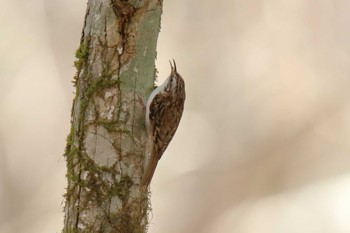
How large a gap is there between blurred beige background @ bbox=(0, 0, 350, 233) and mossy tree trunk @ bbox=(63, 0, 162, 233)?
305 cm

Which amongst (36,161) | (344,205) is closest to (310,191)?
(344,205)

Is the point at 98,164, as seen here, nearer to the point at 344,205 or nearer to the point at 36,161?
the point at 36,161

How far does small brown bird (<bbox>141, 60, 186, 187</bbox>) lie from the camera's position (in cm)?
343

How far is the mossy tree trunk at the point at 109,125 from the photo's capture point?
3.29 metres

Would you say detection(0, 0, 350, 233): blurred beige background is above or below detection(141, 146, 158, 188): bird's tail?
above

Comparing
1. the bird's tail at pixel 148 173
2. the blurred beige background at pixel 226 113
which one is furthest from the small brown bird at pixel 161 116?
the blurred beige background at pixel 226 113

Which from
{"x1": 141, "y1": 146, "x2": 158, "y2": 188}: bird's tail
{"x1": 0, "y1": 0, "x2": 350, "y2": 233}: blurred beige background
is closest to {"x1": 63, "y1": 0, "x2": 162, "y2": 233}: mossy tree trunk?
{"x1": 141, "y1": 146, "x2": 158, "y2": 188}: bird's tail

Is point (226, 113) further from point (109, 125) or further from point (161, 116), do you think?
point (109, 125)

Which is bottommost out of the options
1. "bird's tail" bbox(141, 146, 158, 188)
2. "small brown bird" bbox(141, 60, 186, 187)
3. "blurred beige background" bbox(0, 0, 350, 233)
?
"bird's tail" bbox(141, 146, 158, 188)

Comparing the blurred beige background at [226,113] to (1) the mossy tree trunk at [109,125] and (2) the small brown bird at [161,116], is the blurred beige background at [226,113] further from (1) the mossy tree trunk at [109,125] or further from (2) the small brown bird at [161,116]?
(1) the mossy tree trunk at [109,125]

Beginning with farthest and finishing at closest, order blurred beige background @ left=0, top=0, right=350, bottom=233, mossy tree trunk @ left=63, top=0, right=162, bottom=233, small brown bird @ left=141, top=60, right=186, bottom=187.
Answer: blurred beige background @ left=0, top=0, right=350, bottom=233, small brown bird @ left=141, top=60, right=186, bottom=187, mossy tree trunk @ left=63, top=0, right=162, bottom=233

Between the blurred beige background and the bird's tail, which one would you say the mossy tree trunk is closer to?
the bird's tail

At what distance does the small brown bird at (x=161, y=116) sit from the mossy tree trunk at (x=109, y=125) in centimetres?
5

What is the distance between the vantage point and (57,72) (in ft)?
21.4
